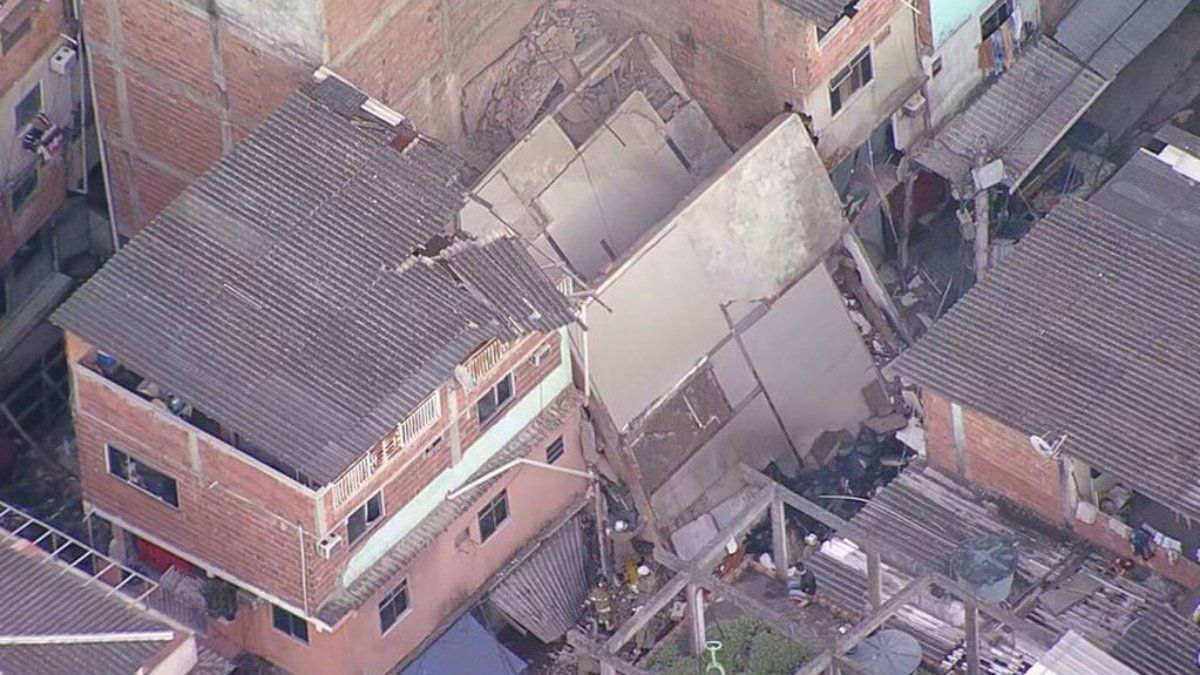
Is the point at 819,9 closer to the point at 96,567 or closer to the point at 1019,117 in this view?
the point at 1019,117

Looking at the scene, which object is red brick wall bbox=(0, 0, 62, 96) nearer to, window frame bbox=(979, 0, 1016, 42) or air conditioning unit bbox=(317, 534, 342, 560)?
air conditioning unit bbox=(317, 534, 342, 560)

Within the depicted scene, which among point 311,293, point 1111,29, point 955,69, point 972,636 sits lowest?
point 972,636

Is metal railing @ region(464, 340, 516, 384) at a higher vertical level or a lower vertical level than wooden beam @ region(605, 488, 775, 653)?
higher

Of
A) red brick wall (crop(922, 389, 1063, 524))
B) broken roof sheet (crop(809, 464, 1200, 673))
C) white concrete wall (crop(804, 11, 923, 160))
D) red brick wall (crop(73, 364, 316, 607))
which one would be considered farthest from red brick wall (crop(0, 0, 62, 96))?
red brick wall (crop(922, 389, 1063, 524))

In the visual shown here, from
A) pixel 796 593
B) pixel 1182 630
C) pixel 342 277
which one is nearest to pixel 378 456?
pixel 342 277

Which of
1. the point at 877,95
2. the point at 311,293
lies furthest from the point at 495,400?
the point at 877,95

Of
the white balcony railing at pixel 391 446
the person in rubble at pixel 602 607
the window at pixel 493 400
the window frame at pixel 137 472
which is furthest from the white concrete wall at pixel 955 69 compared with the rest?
the window frame at pixel 137 472
